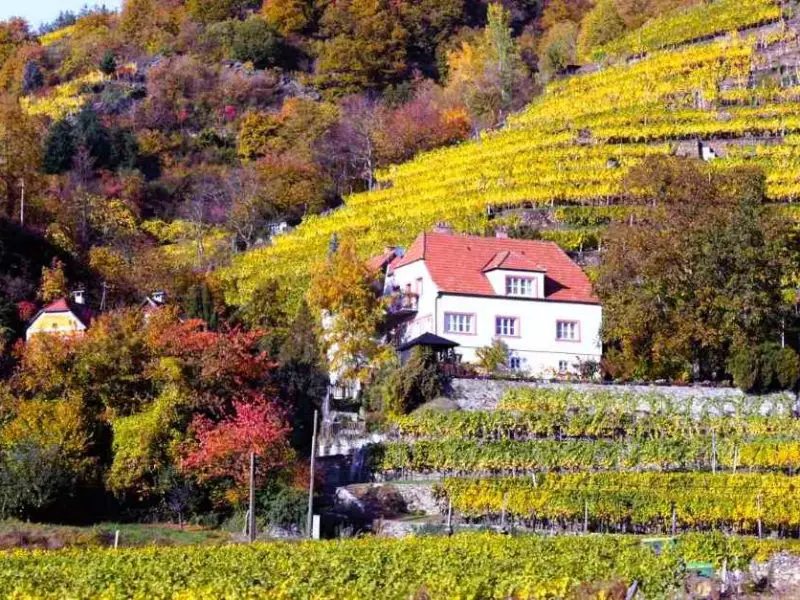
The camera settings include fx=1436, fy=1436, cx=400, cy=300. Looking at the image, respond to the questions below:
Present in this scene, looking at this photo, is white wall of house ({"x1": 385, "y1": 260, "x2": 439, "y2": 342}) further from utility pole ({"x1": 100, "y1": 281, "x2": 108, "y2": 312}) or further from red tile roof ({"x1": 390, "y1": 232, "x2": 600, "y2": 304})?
utility pole ({"x1": 100, "y1": 281, "x2": 108, "y2": 312})

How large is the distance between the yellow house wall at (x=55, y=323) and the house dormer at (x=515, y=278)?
14870 mm

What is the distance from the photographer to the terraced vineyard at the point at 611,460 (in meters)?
38.0

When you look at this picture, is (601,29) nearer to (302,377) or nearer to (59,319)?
(59,319)

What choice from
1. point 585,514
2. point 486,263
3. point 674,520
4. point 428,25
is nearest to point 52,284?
point 486,263

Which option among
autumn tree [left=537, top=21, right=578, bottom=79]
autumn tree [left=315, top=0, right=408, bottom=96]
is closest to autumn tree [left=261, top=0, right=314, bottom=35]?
autumn tree [left=315, top=0, right=408, bottom=96]

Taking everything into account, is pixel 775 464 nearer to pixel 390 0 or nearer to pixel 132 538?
pixel 132 538

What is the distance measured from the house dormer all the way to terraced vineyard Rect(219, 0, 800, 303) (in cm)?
854

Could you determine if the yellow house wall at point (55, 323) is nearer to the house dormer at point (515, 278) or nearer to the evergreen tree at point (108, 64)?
the house dormer at point (515, 278)

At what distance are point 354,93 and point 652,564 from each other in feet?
267

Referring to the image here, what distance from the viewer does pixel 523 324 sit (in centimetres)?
5088

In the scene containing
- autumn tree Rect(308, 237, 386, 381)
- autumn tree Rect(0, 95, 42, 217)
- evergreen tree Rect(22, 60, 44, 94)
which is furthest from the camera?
evergreen tree Rect(22, 60, 44, 94)

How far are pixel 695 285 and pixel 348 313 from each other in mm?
12088

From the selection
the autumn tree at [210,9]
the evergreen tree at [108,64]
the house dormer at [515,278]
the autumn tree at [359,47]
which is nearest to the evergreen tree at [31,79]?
the evergreen tree at [108,64]

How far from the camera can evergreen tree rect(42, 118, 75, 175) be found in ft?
287
